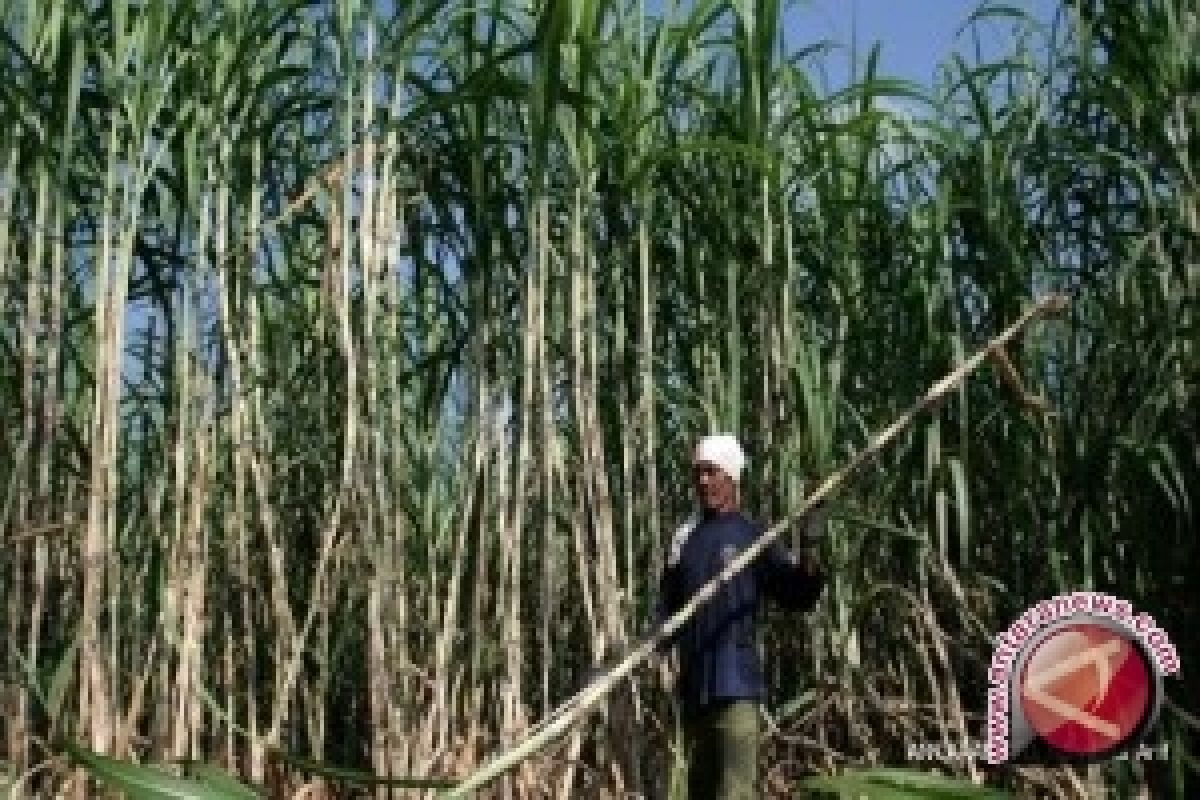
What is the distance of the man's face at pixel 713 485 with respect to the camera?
267 cm

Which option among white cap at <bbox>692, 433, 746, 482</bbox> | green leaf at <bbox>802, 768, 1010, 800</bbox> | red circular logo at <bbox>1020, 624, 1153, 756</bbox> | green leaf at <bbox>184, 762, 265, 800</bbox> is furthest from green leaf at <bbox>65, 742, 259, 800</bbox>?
white cap at <bbox>692, 433, 746, 482</bbox>

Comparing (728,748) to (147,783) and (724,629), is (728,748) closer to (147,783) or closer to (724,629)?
(724,629)

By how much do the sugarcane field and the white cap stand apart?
0.01m

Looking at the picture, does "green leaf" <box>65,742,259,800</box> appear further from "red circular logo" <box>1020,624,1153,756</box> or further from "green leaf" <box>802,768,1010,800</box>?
"red circular logo" <box>1020,624,1153,756</box>

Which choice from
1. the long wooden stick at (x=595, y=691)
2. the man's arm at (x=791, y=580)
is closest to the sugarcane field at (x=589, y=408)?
the man's arm at (x=791, y=580)

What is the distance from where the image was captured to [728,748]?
265 centimetres

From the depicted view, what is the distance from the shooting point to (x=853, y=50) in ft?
11.3

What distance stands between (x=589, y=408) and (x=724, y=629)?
500 mm

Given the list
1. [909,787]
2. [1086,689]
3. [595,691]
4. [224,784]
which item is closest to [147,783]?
[224,784]

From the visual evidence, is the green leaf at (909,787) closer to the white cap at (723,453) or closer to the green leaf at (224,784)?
the green leaf at (224,784)

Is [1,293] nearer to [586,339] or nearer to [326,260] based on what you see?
[326,260]

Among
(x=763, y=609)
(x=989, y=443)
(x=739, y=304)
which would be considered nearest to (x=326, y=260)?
(x=739, y=304)

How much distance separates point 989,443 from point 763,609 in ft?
1.87

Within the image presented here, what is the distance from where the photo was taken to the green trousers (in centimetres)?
264
